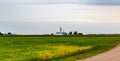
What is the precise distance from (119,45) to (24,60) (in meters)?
7.97

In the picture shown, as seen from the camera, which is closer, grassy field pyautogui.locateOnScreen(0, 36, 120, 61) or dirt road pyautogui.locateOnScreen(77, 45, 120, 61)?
dirt road pyautogui.locateOnScreen(77, 45, 120, 61)

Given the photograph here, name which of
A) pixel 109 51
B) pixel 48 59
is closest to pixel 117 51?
pixel 109 51

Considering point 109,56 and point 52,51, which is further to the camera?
point 52,51

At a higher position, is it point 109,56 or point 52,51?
point 109,56

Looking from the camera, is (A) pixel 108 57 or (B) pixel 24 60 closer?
(A) pixel 108 57

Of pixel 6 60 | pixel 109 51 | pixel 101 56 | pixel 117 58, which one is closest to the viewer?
pixel 117 58

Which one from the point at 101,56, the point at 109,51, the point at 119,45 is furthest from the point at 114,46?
the point at 101,56

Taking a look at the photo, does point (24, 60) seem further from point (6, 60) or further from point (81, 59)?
point (81, 59)

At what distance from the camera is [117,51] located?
30.3 meters

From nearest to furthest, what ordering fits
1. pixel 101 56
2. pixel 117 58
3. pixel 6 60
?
pixel 117 58 → pixel 101 56 → pixel 6 60

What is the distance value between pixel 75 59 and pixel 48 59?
13.8 ft

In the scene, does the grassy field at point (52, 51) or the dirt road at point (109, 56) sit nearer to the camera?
the dirt road at point (109, 56)

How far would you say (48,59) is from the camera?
31641mm

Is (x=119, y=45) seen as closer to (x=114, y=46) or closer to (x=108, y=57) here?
(x=114, y=46)
